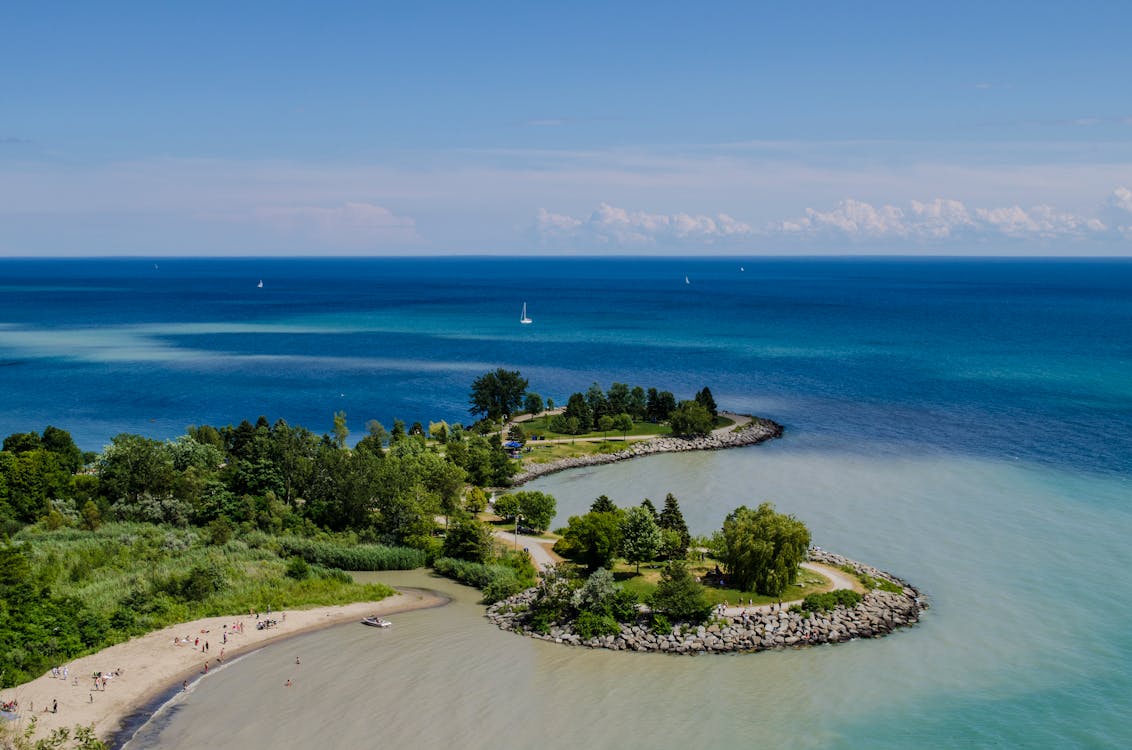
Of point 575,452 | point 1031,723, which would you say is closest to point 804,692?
point 1031,723

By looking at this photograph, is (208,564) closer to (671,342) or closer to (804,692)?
(804,692)

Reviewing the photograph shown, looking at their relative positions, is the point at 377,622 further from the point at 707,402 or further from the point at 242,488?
the point at 707,402

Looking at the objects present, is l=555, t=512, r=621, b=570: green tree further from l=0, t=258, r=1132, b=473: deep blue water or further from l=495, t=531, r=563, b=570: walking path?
l=0, t=258, r=1132, b=473: deep blue water

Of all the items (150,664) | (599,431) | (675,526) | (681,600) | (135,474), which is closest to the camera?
(150,664)

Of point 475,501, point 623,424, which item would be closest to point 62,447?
point 475,501

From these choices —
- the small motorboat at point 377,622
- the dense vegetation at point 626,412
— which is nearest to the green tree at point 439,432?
the dense vegetation at point 626,412

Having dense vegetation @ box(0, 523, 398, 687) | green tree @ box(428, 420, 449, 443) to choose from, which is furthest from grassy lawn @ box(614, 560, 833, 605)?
green tree @ box(428, 420, 449, 443)
